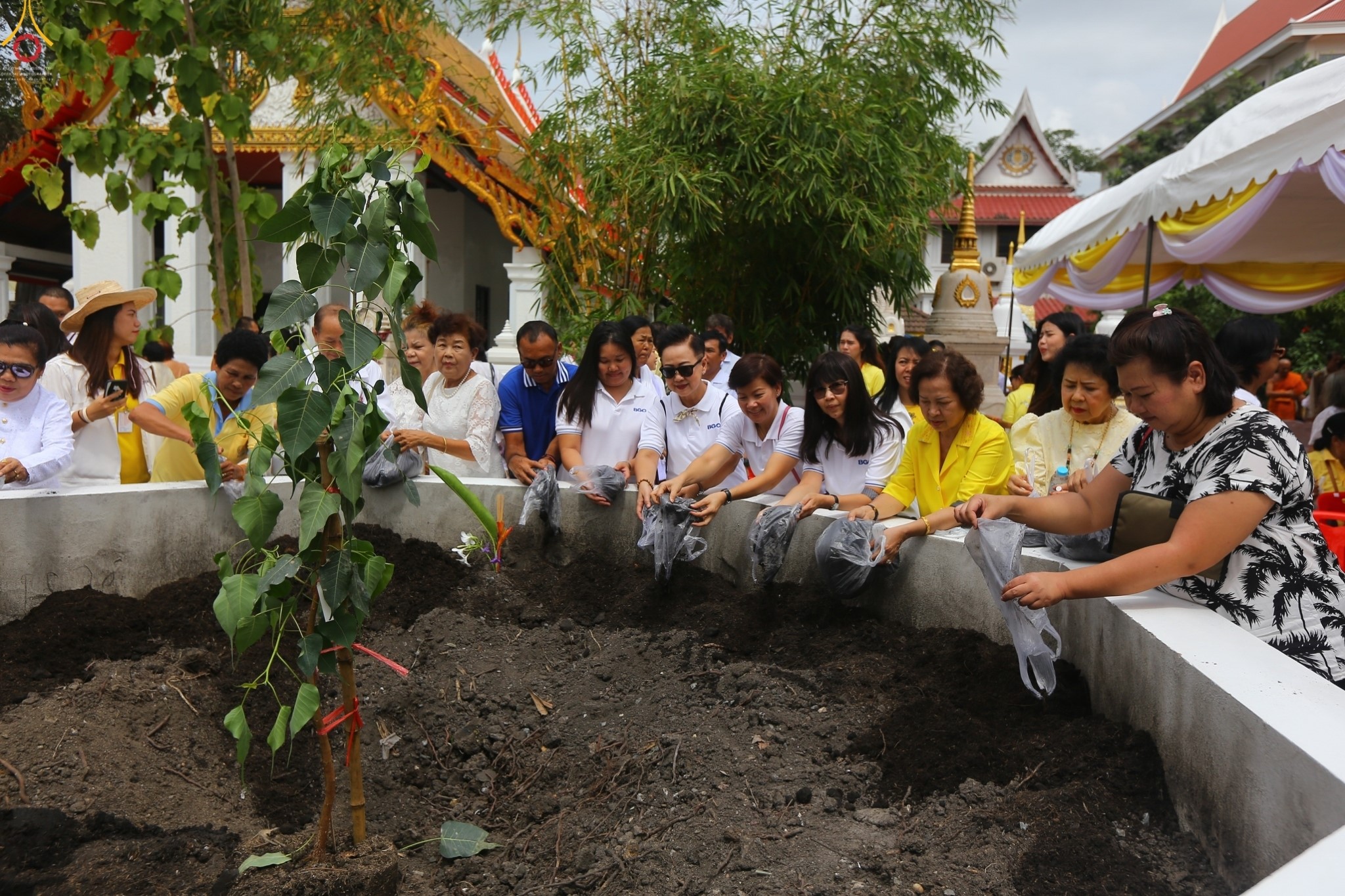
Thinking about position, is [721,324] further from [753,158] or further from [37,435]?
[37,435]

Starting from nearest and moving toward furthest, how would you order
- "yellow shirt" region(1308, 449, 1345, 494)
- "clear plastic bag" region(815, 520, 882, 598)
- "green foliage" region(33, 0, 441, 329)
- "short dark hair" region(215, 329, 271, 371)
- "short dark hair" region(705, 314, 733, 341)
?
"clear plastic bag" region(815, 520, 882, 598)
"short dark hair" region(215, 329, 271, 371)
"yellow shirt" region(1308, 449, 1345, 494)
"green foliage" region(33, 0, 441, 329)
"short dark hair" region(705, 314, 733, 341)

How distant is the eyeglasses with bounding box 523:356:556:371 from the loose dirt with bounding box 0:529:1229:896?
3.49ft

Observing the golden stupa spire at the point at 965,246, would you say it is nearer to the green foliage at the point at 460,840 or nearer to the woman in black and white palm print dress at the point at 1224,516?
the woman in black and white palm print dress at the point at 1224,516

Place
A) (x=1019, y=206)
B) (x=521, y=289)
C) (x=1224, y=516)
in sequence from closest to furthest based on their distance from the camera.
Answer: (x=1224, y=516) → (x=521, y=289) → (x=1019, y=206)

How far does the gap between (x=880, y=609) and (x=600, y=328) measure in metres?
1.72

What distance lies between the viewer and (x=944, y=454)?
371 centimetres

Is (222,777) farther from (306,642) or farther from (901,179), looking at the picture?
(901,179)

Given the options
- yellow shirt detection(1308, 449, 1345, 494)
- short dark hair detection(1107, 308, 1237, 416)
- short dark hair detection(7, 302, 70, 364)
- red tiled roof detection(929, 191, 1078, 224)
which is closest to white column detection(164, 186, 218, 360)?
short dark hair detection(7, 302, 70, 364)

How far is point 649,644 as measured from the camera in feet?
12.1

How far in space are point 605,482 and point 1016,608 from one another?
2.11 metres

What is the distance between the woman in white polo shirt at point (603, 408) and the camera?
15.0 feet

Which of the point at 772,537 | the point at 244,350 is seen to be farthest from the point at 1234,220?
the point at 244,350

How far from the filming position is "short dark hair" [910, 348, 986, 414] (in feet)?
11.6

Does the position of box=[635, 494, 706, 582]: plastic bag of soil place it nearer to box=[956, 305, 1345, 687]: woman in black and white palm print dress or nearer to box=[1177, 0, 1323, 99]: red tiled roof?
box=[956, 305, 1345, 687]: woman in black and white palm print dress
